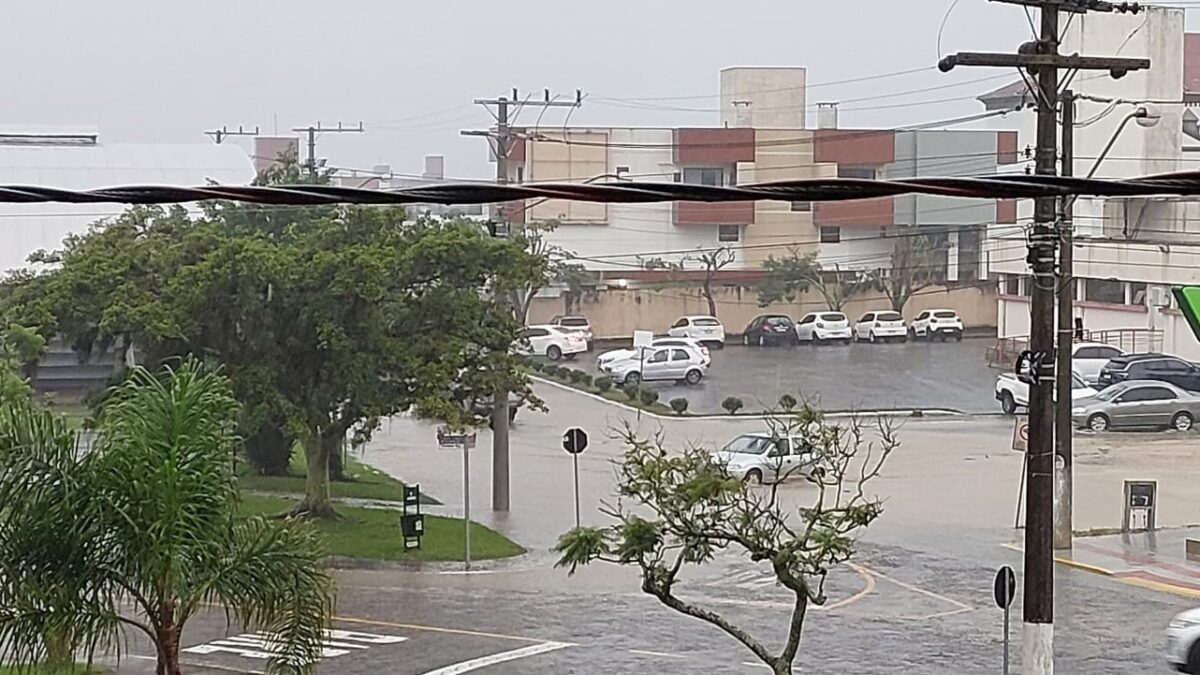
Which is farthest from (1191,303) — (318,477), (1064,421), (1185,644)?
(318,477)

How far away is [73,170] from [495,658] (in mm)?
7647

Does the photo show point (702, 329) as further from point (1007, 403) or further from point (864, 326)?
point (1007, 403)

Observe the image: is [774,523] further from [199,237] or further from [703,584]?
[199,237]

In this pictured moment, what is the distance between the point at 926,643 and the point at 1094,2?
12.7 ft

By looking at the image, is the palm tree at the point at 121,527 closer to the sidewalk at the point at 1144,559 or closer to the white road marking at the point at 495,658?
the white road marking at the point at 495,658

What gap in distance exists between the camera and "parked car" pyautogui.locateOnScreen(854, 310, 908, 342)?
68.9 feet

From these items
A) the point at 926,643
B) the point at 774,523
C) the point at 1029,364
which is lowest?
the point at 926,643

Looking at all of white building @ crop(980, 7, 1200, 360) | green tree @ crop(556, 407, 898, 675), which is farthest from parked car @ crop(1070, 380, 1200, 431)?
green tree @ crop(556, 407, 898, 675)

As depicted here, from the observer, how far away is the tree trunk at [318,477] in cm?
1359

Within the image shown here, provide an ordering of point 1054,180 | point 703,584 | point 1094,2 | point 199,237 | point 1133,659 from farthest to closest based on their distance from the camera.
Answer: point 199,237 → point 703,584 → point 1133,659 → point 1094,2 → point 1054,180

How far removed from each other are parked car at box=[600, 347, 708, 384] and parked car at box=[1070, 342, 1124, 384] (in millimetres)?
4173

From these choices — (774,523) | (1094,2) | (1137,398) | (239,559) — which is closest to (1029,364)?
(774,523)

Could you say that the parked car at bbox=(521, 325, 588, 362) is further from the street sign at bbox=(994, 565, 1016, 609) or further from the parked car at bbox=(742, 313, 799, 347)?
the street sign at bbox=(994, 565, 1016, 609)

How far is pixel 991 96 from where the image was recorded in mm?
19391
